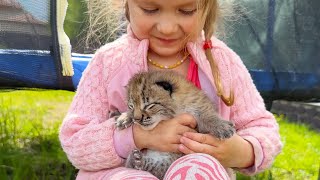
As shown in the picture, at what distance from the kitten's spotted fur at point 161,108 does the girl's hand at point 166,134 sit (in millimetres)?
19

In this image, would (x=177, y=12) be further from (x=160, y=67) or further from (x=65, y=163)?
(x=65, y=163)

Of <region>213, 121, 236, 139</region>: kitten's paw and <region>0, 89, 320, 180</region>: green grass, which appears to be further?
<region>0, 89, 320, 180</region>: green grass

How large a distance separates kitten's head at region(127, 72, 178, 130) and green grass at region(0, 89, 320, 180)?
45.8 inches

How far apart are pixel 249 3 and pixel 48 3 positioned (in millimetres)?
1069

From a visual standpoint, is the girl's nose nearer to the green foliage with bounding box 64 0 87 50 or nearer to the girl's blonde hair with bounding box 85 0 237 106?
the girl's blonde hair with bounding box 85 0 237 106

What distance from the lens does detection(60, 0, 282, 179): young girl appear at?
212 centimetres

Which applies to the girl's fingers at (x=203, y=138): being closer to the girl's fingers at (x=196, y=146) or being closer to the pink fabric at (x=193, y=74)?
the girl's fingers at (x=196, y=146)

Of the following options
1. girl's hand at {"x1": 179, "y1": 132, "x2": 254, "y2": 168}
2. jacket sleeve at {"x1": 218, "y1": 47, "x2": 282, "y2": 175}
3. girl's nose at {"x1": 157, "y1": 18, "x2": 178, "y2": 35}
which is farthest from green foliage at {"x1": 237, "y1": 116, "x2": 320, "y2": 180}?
girl's nose at {"x1": 157, "y1": 18, "x2": 178, "y2": 35}

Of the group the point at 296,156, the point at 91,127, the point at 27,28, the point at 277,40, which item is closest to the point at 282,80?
the point at 277,40

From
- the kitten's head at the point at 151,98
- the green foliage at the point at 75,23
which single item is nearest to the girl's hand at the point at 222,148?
the kitten's head at the point at 151,98

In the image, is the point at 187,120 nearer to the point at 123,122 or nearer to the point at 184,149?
the point at 184,149

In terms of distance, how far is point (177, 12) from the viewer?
2.20 metres

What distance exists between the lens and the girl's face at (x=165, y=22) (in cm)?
218

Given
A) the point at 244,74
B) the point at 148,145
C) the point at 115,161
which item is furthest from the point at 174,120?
the point at 244,74
